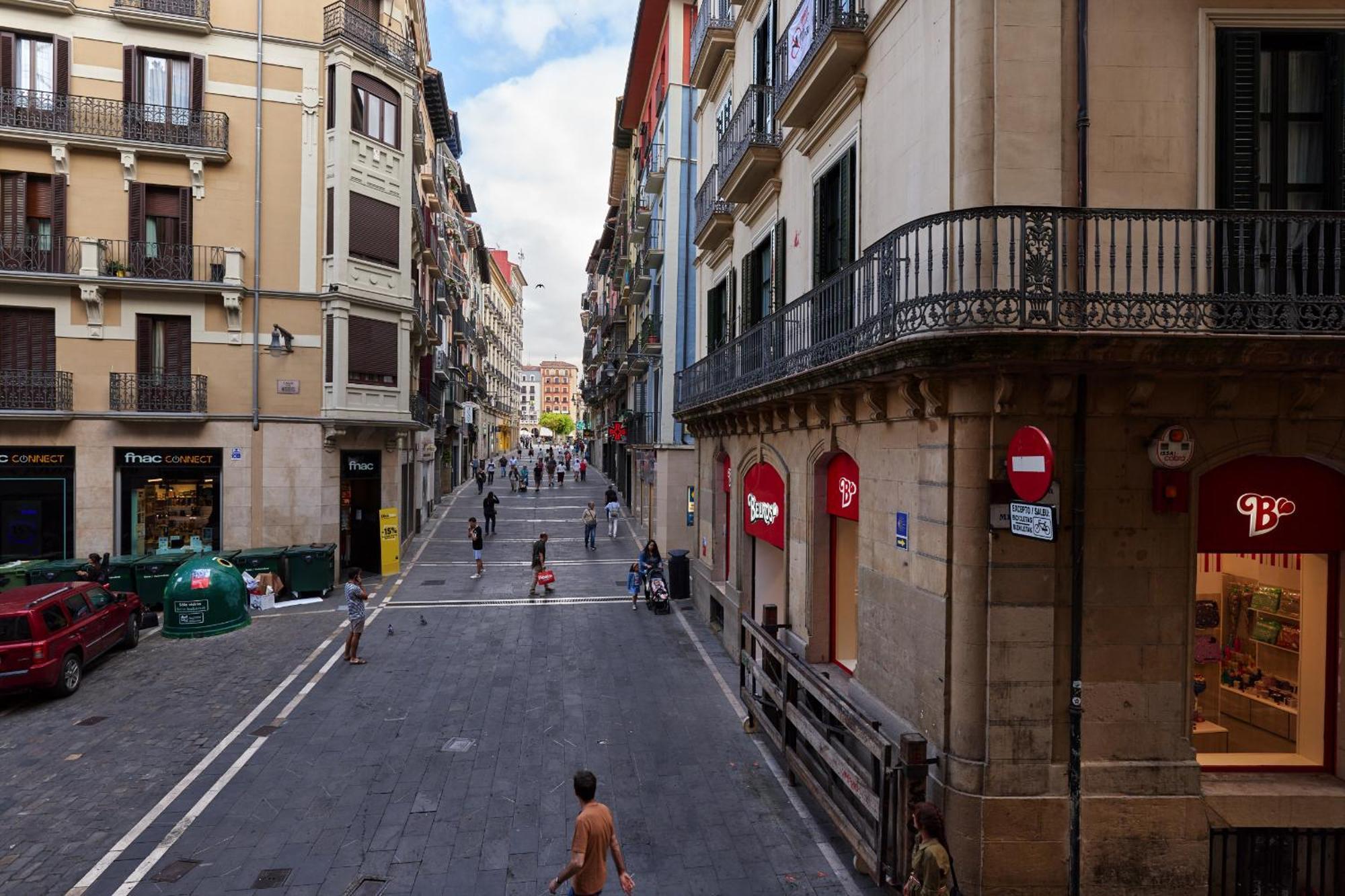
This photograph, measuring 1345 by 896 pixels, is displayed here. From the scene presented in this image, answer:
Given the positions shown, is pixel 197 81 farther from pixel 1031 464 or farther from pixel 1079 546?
pixel 1079 546

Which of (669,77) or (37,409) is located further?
(669,77)

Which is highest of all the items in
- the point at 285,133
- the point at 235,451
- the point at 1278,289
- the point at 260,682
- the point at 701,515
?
the point at 285,133

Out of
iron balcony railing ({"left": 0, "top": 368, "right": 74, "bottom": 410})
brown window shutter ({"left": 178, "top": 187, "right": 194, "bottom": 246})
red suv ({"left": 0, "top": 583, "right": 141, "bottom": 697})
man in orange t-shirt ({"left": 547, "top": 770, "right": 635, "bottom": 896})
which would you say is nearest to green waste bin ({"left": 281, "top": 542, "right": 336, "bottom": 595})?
red suv ({"left": 0, "top": 583, "right": 141, "bottom": 697})

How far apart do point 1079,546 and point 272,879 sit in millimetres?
8275

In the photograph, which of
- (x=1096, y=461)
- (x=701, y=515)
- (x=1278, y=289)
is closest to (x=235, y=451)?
(x=701, y=515)

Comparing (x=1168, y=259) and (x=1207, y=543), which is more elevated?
(x=1168, y=259)

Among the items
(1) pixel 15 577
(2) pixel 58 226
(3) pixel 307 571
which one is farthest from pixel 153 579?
(2) pixel 58 226

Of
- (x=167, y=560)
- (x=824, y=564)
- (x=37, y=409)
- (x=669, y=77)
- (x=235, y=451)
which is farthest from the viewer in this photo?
(x=669, y=77)

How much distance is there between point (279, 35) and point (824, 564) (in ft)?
73.1

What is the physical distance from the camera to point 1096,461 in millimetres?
6812

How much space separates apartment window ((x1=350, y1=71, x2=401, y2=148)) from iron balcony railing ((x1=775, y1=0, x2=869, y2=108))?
15145 mm

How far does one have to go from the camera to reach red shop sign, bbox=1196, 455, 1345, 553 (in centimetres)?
700

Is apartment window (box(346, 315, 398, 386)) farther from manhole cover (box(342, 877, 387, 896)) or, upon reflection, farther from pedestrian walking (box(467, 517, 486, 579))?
manhole cover (box(342, 877, 387, 896))

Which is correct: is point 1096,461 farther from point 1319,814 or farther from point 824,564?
point 824,564
